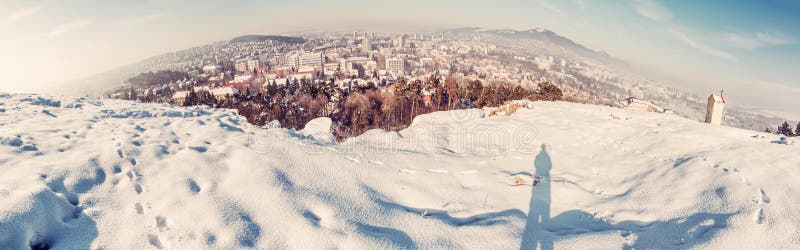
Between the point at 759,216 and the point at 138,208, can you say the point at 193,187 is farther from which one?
the point at 759,216

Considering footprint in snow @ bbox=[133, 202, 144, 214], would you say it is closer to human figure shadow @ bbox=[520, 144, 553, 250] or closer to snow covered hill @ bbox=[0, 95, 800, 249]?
snow covered hill @ bbox=[0, 95, 800, 249]

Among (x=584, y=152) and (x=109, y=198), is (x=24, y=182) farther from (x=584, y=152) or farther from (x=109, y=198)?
(x=584, y=152)

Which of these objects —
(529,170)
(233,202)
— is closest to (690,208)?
(529,170)

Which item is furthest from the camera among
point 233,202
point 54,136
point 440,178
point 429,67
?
point 429,67

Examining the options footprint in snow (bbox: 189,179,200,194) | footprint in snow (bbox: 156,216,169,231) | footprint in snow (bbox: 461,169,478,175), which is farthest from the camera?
footprint in snow (bbox: 461,169,478,175)

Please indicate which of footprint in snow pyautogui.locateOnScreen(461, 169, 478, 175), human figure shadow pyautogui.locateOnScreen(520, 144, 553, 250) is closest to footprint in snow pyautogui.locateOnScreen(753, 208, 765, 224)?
human figure shadow pyautogui.locateOnScreen(520, 144, 553, 250)

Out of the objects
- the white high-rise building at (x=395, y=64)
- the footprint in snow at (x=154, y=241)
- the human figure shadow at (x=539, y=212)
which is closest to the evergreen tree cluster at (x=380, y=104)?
the human figure shadow at (x=539, y=212)

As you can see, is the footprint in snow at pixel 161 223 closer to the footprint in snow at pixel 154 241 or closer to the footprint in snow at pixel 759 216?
the footprint in snow at pixel 154 241
